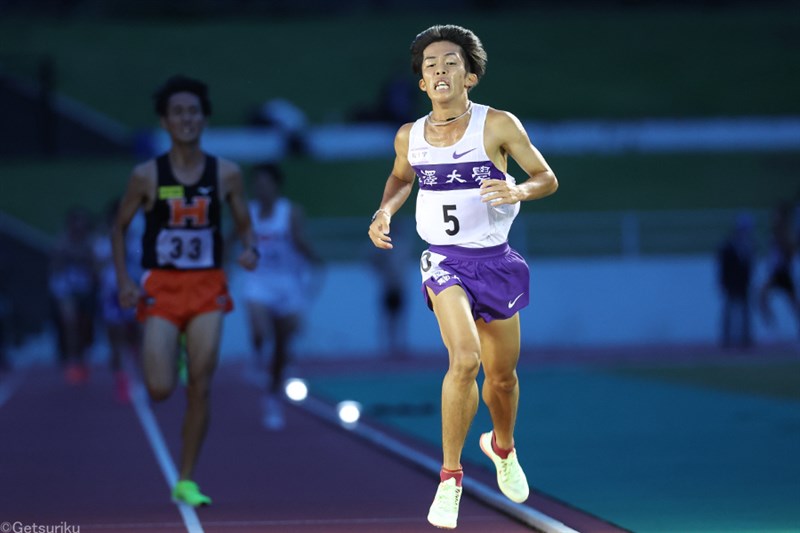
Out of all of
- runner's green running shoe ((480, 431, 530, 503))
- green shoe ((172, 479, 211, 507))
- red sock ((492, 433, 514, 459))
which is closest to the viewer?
runner's green running shoe ((480, 431, 530, 503))

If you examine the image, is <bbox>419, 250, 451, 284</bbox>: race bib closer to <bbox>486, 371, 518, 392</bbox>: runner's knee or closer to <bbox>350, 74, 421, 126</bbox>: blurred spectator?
<bbox>486, 371, 518, 392</bbox>: runner's knee

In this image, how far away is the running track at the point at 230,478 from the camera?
8.88 m

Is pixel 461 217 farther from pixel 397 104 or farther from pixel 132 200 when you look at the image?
pixel 397 104

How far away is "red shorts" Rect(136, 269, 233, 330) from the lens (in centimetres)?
1003

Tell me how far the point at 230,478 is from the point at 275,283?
13.9 ft

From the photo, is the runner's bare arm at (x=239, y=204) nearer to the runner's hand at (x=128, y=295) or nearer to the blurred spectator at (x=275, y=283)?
the runner's hand at (x=128, y=295)

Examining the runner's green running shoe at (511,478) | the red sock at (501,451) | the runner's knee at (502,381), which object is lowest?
the runner's green running shoe at (511,478)

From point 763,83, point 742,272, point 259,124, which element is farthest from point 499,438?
point 763,83

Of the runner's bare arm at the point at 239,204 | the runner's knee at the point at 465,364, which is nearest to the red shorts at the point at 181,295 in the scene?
the runner's bare arm at the point at 239,204

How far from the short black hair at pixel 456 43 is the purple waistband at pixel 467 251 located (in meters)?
0.87

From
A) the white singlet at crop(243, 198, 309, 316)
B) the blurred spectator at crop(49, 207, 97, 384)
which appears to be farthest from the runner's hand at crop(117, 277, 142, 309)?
the blurred spectator at crop(49, 207, 97, 384)

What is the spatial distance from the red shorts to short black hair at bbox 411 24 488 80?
2.35 meters

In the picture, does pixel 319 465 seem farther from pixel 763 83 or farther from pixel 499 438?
pixel 763 83

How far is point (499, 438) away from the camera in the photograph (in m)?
8.85
